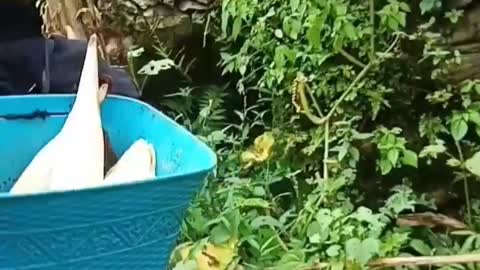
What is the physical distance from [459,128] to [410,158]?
0.12 metres

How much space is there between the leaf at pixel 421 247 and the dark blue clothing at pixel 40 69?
2.52 feet

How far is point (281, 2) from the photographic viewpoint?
2.24 meters

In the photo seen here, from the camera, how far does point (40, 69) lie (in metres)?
1.43

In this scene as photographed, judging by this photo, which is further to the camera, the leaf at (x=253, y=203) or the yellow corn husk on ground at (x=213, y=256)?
the leaf at (x=253, y=203)

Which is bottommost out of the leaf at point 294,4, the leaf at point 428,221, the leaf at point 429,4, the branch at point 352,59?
the leaf at point 428,221

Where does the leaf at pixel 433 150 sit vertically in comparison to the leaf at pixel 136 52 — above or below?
below

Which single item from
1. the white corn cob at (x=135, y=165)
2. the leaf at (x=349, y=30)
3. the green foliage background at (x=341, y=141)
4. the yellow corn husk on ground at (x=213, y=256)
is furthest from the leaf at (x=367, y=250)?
the white corn cob at (x=135, y=165)

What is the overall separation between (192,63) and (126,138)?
1584 mm

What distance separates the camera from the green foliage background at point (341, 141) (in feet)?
6.34

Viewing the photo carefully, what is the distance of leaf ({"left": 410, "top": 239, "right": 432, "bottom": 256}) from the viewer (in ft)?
6.25

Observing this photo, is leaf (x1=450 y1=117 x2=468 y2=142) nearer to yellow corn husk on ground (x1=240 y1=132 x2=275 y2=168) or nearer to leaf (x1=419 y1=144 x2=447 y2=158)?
leaf (x1=419 y1=144 x2=447 y2=158)

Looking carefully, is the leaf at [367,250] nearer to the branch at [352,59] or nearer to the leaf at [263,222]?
the leaf at [263,222]

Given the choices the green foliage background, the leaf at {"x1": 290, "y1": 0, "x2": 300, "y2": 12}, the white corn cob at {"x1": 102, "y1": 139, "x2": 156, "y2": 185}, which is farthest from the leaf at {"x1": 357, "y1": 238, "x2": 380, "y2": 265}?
the white corn cob at {"x1": 102, "y1": 139, "x2": 156, "y2": 185}

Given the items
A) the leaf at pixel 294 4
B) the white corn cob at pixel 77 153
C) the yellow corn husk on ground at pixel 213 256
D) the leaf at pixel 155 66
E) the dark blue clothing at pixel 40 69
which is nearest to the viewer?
the white corn cob at pixel 77 153
